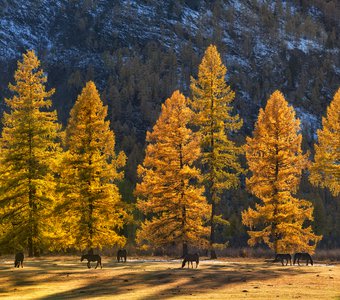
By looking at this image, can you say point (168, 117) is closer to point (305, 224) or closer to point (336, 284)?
point (336, 284)

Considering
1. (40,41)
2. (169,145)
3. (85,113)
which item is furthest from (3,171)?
(40,41)

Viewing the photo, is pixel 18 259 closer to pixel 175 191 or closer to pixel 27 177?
pixel 27 177

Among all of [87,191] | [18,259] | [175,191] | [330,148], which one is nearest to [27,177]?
[87,191]

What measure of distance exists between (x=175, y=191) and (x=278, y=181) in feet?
25.2

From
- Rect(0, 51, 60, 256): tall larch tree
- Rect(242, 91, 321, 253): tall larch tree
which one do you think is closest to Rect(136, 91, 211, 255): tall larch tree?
Rect(242, 91, 321, 253): tall larch tree

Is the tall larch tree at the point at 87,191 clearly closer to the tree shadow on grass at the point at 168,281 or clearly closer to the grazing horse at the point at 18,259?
the grazing horse at the point at 18,259

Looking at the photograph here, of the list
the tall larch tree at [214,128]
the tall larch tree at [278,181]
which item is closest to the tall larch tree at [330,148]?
the tall larch tree at [278,181]

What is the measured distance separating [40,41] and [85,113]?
157601 millimetres

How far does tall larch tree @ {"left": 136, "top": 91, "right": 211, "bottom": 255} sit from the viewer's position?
43.9 meters

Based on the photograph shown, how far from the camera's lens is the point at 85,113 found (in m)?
41.4

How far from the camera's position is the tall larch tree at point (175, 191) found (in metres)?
43.9

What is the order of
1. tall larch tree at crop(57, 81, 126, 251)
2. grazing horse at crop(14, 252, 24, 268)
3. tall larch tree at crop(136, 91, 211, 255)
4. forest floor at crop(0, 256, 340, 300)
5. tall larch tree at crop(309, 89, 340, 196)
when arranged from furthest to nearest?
tall larch tree at crop(309, 89, 340, 196) < tall larch tree at crop(136, 91, 211, 255) < tall larch tree at crop(57, 81, 126, 251) < grazing horse at crop(14, 252, 24, 268) < forest floor at crop(0, 256, 340, 300)

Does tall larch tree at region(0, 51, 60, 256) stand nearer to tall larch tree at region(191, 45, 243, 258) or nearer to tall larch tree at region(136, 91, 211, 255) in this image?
tall larch tree at region(136, 91, 211, 255)

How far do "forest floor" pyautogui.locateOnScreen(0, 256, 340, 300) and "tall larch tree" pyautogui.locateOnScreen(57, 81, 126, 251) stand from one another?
6654 mm
